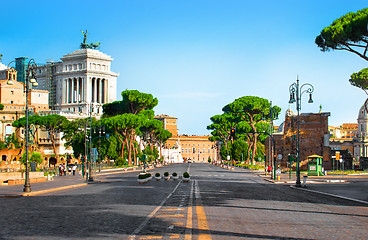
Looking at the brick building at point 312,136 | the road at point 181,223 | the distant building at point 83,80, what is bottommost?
the road at point 181,223

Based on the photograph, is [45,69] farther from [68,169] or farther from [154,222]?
[154,222]

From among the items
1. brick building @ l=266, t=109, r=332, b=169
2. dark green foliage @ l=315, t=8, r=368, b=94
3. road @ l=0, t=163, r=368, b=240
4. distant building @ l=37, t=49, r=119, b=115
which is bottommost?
road @ l=0, t=163, r=368, b=240

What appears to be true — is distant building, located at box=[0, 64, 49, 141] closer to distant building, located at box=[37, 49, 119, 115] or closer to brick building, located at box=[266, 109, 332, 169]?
distant building, located at box=[37, 49, 119, 115]

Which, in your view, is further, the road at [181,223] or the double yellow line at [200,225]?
the road at [181,223]

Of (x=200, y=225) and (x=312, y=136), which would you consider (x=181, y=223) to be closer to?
(x=200, y=225)

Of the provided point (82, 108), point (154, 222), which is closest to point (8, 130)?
point (154, 222)

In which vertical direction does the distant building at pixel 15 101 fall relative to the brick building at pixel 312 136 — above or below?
above

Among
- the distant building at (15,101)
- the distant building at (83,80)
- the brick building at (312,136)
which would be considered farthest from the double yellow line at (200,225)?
the distant building at (83,80)

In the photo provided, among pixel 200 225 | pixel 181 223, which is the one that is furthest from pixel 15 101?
pixel 200 225

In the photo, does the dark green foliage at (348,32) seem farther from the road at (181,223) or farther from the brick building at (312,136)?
the brick building at (312,136)

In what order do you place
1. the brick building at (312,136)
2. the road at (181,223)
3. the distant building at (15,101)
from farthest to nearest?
the distant building at (15,101) → the brick building at (312,136) → the road at (181,223)

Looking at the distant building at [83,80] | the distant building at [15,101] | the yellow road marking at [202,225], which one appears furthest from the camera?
the distant building at [83,80]

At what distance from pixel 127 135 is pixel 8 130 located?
33107 mm

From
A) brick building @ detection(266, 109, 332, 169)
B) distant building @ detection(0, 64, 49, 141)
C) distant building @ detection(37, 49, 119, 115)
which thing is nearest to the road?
brick building @ detection(266, 109, 332, 169)
